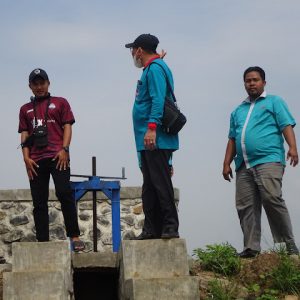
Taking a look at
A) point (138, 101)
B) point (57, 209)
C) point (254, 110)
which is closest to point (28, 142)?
point (138, 101)

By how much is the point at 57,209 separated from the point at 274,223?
4.59 metres

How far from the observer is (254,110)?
252 inches

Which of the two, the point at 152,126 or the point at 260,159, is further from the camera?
the point at 260,159

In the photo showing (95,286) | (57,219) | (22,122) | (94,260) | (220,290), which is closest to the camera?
(220,290)

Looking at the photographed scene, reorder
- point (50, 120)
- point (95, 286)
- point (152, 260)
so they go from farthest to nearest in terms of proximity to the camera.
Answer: point (95, 286)
point (50, 120)
point (152, 260)

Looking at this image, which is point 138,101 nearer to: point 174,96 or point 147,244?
point 174,96

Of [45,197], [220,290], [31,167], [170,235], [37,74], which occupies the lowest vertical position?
[220,290]

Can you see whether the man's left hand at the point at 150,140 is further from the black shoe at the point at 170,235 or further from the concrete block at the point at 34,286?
the concrete block at the point at 34,286

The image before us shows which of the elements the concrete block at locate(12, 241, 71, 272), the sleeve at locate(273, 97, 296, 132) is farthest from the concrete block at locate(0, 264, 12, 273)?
the sleeve at locate(273, 97, 296, 132)

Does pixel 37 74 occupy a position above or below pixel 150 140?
above

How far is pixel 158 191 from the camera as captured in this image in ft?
18.5

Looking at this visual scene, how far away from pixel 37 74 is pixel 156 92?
4.34ft

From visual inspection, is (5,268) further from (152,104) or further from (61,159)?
(152,104)

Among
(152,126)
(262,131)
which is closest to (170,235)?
(152,126)
